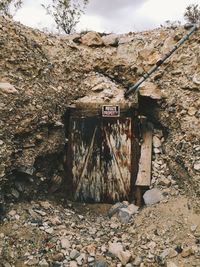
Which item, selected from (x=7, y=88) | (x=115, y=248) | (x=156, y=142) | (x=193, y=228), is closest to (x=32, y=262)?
(x=115, y=248)

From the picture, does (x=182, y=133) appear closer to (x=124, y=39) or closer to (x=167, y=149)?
(x=167, y=149)

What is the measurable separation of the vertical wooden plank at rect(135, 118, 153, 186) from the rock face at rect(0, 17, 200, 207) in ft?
0.54

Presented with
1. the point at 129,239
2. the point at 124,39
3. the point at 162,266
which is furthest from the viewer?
the point at 124,39

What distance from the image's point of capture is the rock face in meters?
5.14

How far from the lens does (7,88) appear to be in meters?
5.25

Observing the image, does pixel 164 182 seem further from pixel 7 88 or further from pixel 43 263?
pixel 7 88

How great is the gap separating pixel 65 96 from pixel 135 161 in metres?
1.47

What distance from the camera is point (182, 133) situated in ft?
17.9

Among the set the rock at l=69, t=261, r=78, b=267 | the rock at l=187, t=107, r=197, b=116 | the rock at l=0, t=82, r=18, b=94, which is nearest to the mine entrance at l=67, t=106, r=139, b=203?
the rock at l=187, t=107, r=197, b=116

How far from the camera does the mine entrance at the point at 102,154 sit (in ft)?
18.8

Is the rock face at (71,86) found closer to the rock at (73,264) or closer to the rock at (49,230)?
the rock at (49,230)

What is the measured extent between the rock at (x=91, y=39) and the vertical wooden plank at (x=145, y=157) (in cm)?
185

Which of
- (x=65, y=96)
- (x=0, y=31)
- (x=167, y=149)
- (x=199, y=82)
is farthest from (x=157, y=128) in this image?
(x=0, y=31)

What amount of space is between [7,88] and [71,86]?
118 cm
